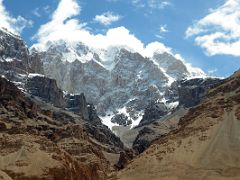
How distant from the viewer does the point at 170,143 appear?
19788 centimetres

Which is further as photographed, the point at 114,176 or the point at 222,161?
the point at 114,176

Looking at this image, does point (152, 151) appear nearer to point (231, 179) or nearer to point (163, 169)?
point (163, 169)

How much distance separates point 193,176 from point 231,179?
11.0 metres

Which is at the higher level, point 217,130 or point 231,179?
point 217,130

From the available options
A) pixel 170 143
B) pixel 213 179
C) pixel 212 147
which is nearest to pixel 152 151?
pixel 170 143

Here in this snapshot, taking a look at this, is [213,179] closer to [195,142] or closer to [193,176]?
[193,176]

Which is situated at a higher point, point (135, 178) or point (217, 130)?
point (217, 130)

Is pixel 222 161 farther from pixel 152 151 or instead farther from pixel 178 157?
pixel 152 151

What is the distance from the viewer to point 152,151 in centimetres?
19750

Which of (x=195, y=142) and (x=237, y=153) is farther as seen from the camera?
(x=195, y=142)

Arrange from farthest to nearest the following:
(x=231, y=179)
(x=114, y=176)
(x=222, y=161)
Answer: (x=114, y=176), (x=222, y=161), (x=231, y=179)

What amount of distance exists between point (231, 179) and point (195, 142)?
28155 mm

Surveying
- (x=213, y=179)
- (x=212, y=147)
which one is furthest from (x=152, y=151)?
(x=213, y=179)

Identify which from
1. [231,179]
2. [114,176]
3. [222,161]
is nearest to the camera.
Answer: [231,179]
